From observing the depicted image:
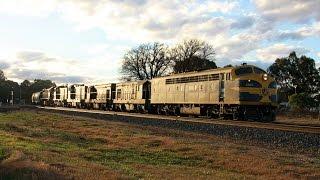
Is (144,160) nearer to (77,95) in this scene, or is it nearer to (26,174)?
(26,174)

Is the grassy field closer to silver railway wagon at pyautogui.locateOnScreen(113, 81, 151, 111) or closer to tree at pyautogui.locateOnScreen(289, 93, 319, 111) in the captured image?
silver railway wagon at pyautogui.locateOnScreen(113, 81, 151, 111)

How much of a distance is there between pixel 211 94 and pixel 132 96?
20305 mm

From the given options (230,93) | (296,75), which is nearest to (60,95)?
(296,75)

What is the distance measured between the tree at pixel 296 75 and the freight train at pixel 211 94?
2595 inches

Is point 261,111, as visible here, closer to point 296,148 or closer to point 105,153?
point 296,148

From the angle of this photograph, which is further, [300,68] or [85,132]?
[300,68]

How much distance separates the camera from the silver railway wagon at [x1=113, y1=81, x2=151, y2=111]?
50.3 metres

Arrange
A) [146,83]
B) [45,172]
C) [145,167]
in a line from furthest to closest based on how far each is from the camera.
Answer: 1. [146,83]
2. [145,167]
3. [45,172]

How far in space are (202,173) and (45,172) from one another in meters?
3.84

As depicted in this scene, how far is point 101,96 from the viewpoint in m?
66.0

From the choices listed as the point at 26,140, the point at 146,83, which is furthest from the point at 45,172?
the point at 146,83

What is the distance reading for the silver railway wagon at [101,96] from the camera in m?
62.8

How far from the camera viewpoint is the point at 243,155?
15.0 m

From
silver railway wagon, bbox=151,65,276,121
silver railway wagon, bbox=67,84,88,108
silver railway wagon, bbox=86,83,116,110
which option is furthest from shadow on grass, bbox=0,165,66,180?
silver railway wagon, bbox=67,84,88,108
